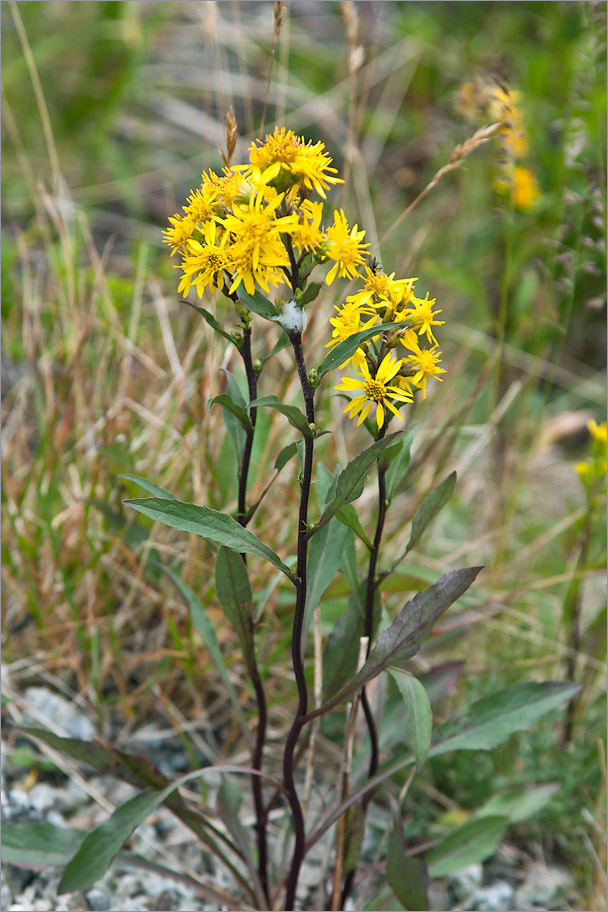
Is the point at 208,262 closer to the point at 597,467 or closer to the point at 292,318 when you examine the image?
the point at 292,318

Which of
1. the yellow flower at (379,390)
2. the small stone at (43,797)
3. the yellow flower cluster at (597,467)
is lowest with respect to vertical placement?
the small stone at (43,797)

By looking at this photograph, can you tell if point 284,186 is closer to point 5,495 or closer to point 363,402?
point 363,402

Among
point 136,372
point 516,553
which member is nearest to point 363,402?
point 136,372

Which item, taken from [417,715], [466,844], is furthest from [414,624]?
[466,844]

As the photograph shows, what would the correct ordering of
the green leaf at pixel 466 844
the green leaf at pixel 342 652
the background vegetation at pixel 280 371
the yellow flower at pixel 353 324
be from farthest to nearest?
the background vegetation at pixel 280 371
the green leaf at pixel 466 844
the green leaf at pixel 342 652
the yellow flower at pixel 353 324

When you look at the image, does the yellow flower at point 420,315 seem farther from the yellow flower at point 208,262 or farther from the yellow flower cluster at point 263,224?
the yellow flower at point 208,262

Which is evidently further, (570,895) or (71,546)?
(71,546)

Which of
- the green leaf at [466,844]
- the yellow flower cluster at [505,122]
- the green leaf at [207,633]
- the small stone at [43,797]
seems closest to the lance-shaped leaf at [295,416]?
Result: the green leaf at [207,633]
